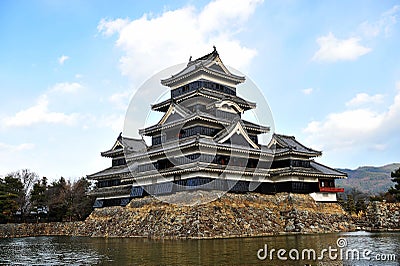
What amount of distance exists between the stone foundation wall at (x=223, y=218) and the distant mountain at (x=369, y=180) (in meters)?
111

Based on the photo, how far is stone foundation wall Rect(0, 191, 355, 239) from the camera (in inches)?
1011

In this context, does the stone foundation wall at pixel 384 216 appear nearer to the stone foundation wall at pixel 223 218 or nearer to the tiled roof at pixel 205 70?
the stone foundation wall at pixel 223 218

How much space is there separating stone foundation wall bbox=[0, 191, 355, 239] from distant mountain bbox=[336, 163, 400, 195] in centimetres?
11070

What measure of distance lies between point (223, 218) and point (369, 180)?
147 meters

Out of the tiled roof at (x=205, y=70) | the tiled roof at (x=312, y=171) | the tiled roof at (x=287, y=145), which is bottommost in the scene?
the tiled roof at (x=312, y=171)

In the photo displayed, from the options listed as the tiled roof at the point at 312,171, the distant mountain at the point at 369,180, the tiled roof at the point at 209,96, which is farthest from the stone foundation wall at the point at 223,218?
the distant mountain at the point at 369,180

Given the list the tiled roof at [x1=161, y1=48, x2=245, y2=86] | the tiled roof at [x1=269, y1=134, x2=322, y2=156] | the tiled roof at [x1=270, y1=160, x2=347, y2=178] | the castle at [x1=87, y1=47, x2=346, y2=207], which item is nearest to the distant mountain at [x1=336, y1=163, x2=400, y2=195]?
the tiled roof at [x1=270, y1=160, x2=347, y2=178]

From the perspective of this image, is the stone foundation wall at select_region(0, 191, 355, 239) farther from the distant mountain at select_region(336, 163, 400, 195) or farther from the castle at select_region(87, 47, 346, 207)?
the distant mountain at select_region(336, 163, 400, 195)

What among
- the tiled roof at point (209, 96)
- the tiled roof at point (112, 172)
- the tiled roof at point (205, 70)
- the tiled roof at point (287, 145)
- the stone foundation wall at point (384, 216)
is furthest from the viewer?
the tiled roof at point (112, 172)

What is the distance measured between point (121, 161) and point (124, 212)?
8.76 metres

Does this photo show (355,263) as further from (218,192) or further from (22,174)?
(22,174)

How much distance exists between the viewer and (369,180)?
156m

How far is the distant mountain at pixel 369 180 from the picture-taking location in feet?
465

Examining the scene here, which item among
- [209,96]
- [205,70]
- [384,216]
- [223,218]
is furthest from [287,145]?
[223,218]
